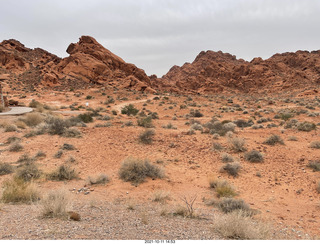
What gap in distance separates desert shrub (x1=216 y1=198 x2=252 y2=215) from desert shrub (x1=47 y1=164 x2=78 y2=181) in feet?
15.6

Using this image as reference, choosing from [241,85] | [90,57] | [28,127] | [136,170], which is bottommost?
[136,170]

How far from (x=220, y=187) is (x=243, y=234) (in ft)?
9.53

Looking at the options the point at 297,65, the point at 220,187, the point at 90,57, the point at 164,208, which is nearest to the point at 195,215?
the point at 164,208

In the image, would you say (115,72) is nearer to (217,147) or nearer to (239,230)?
(217,147)

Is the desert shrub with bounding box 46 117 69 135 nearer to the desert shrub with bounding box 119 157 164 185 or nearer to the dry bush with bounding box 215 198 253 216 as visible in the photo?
the desert shrub with bounding box 119 157 164 185

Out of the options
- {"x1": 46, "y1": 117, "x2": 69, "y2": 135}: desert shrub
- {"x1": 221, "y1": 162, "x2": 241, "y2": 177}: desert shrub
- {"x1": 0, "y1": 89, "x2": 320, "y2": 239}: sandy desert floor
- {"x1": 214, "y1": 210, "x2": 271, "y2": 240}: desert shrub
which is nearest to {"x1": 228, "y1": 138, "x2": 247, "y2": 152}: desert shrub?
{"x1": 0, "y1": 89, "x2": 320, "y2": 239}: sandy desert floor

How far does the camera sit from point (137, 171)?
24.5ft

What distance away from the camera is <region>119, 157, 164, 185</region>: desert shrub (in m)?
7.23

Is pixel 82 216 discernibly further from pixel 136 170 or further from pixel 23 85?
pixel 23 85

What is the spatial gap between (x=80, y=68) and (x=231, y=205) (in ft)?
163

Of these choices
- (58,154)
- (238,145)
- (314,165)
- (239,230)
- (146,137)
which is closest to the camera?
(239,230)

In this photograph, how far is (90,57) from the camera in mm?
50438

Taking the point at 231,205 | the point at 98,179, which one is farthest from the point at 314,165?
the point at 98,179

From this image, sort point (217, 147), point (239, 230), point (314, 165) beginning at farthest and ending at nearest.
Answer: point (217, 147) < point (314, 165) < point (239, 230)
